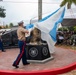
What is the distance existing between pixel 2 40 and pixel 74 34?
17.6ft

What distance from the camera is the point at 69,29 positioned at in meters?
19.4

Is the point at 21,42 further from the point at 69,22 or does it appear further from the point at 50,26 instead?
the point at 69,22

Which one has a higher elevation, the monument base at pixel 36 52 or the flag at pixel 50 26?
the flag at pixel 50 26

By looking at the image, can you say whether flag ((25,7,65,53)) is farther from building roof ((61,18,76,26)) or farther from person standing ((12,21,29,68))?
building roof ((61,18,76,26))

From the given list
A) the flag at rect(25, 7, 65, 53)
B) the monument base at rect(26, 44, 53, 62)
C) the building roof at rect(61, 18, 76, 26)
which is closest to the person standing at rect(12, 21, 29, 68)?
the monument base at rect(26, 44, 53, 62)

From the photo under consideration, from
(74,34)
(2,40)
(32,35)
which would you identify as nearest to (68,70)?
(32,35)

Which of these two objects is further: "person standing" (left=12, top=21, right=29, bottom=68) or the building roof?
the building roof

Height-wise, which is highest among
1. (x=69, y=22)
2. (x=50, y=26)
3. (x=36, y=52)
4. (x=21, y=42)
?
(x=50, y=26)

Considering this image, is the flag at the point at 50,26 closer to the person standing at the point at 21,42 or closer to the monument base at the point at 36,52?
the monument base at the point at 36,52

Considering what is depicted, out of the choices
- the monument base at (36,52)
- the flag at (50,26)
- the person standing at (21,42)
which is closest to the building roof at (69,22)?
the flag at (50,26)

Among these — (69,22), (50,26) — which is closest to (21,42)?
(50,26)

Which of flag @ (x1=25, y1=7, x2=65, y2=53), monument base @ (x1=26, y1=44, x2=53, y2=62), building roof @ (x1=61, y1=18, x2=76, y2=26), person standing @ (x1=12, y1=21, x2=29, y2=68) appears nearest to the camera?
person standing @ (x1=12, y1=21, x2=29, y2=68)

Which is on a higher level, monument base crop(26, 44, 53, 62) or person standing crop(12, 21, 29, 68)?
person standing crop(12, 21, 29, 68)

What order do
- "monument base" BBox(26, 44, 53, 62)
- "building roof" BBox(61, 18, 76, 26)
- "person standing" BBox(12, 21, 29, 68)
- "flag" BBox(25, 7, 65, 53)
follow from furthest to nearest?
1. "building roof" BBox(61, 18, 76, 26)
2. "flag" BBox(25, 7, 65, 53)
3. "monument base" BBox(26, 44, 53, 62)
4. "person standing" BBox(12, 21, 29, 68)
